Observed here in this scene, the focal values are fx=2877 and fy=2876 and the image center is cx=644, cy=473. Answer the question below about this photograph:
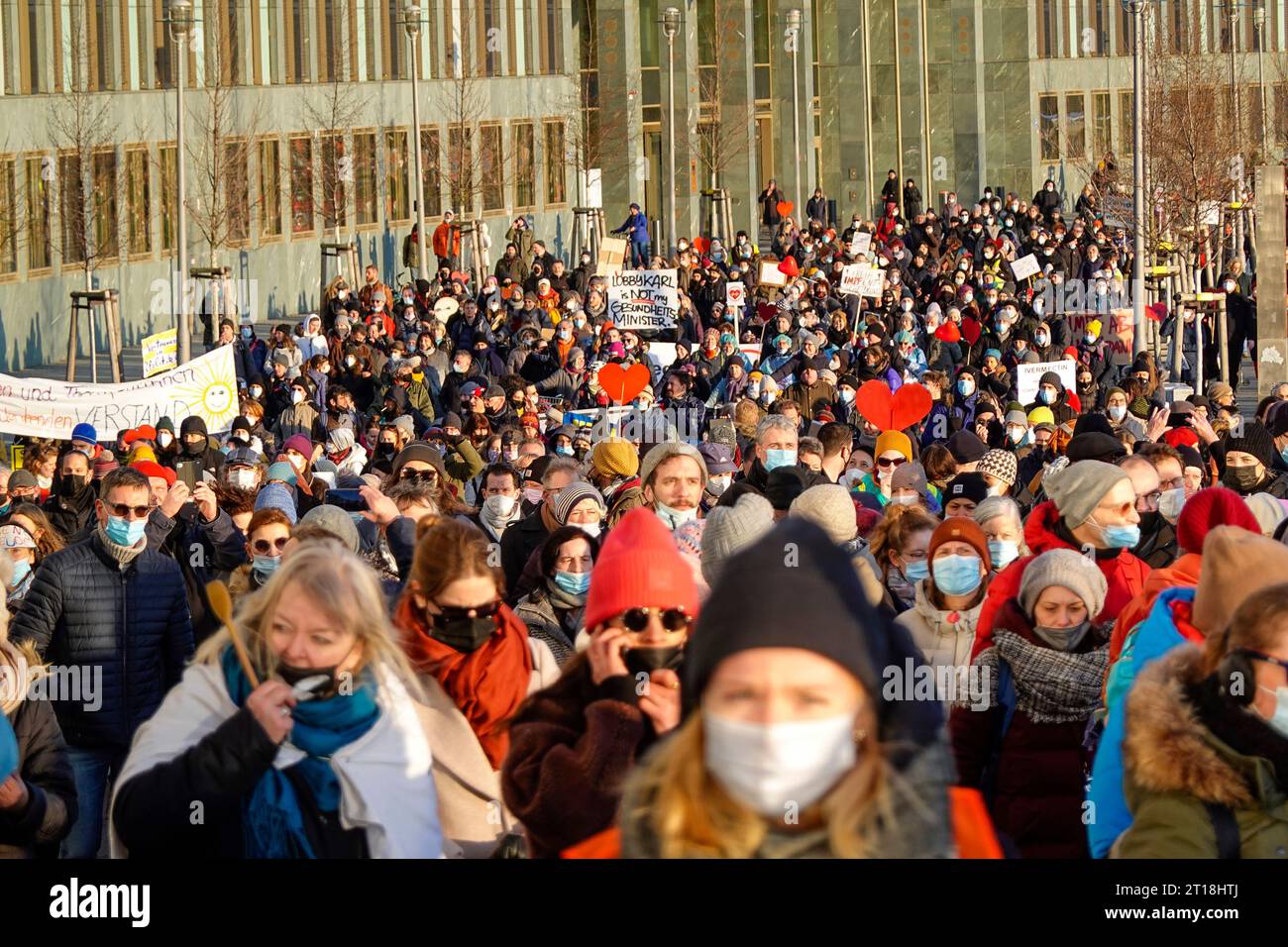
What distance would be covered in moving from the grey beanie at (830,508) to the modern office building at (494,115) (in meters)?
27.4

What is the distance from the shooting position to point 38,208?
1463 inches

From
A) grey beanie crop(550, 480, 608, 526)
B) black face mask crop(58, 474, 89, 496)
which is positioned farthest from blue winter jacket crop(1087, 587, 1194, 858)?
black face mask crop(58, 474, 89, 496)

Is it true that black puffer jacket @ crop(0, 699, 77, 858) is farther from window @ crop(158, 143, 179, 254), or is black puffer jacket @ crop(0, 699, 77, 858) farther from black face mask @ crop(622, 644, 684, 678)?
window @ crop(158, 143, 179, 254)

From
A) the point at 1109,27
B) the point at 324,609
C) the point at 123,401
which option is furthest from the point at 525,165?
the point at 324,609

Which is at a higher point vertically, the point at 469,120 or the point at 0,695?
the point at 469,120

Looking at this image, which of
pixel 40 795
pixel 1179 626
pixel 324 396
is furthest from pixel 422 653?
pixel 324 396

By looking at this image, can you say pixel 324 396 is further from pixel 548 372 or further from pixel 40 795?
pixel 40 795

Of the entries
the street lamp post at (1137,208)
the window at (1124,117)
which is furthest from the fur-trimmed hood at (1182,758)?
the window at (1124,117)

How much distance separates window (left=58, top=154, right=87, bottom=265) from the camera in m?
37.0

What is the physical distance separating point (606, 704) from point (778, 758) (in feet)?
5.32

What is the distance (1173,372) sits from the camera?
99.8 feet

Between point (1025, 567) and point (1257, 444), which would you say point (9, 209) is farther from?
point (1025, 567)

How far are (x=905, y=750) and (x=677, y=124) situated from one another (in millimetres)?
57210

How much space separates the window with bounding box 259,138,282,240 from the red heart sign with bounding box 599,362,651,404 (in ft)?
81.6
